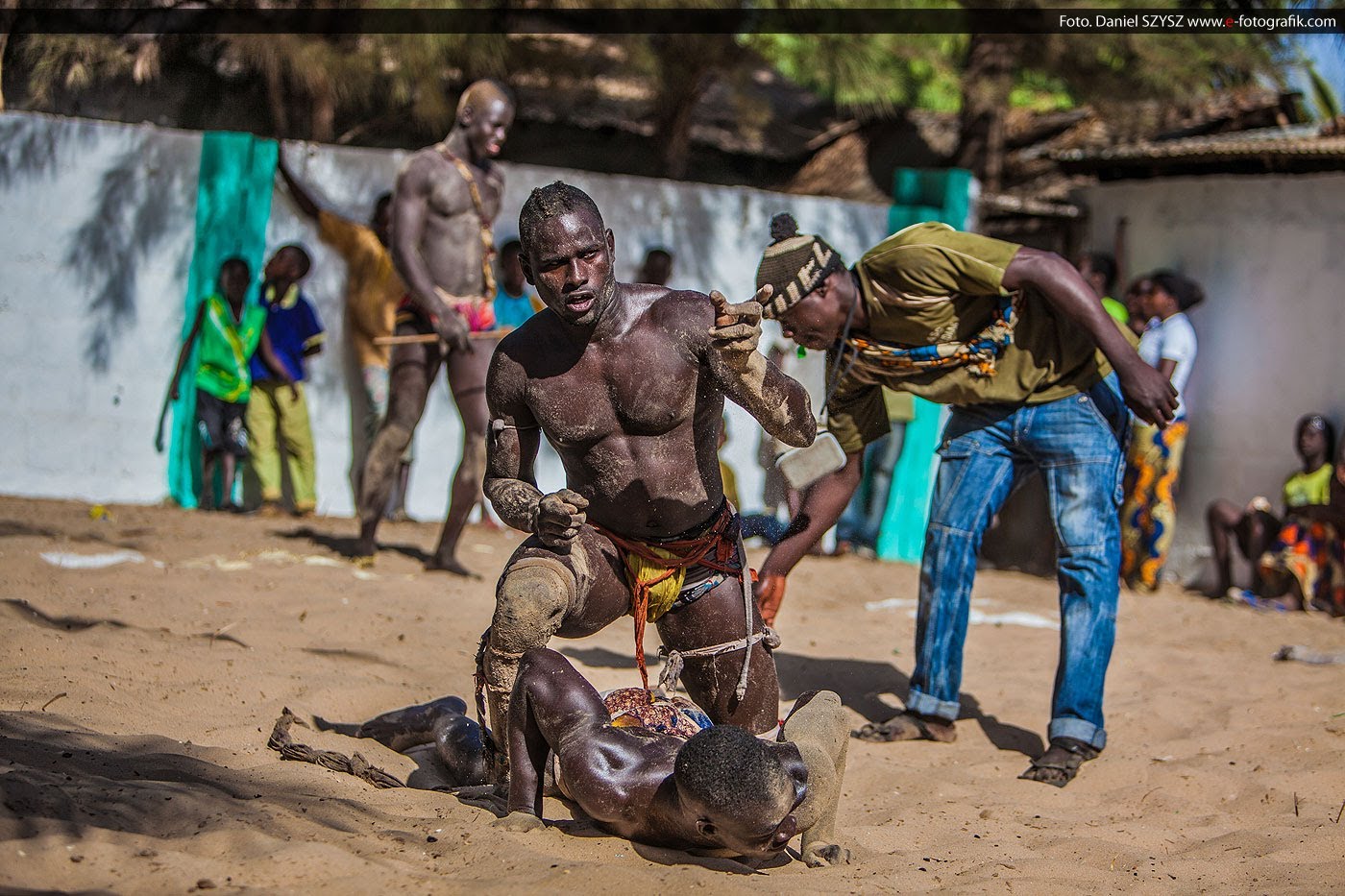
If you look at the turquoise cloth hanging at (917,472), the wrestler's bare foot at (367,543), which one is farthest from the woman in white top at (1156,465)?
the wrestler's bare foot at (367,543)

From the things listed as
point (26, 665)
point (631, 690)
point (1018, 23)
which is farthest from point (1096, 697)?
point (1018, 23)

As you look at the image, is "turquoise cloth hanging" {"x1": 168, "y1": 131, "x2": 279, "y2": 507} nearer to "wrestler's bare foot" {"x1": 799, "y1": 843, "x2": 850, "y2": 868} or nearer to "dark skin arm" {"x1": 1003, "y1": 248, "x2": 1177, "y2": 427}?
"dark skin arm" {"x1": 1003, "y1": 248, "x2": 1177, "y2": 427}

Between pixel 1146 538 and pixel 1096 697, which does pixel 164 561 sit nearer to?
pixel 1096 697

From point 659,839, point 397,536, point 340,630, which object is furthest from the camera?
point 397,536

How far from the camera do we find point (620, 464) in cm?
345

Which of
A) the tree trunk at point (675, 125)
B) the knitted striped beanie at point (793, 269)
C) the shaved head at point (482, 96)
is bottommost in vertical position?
the knitted striped beanie at point (793, 269)

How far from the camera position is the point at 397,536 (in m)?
7.27

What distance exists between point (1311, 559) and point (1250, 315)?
66.9 inches

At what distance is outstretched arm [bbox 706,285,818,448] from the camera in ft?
9.87

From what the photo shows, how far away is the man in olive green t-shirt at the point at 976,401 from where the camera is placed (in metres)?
4.13

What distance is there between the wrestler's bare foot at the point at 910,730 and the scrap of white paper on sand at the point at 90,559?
3.25m

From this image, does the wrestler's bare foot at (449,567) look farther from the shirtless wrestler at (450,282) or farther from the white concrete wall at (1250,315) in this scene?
the white concrete wall at (1250,315)

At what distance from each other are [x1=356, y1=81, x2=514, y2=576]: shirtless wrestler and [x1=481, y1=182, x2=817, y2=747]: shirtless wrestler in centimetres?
270

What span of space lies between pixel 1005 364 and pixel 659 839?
7.12 feet
